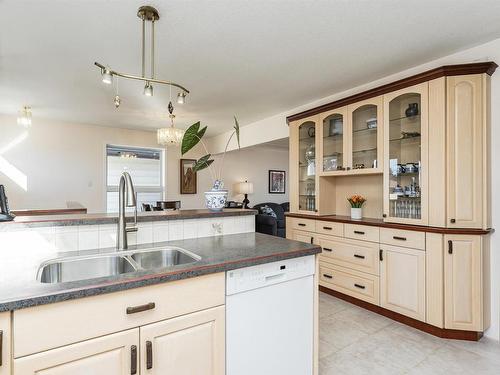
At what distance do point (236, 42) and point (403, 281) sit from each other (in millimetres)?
2531

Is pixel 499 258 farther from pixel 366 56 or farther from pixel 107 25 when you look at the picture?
pixel 107 25

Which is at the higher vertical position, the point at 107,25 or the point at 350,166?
the point at 107,25

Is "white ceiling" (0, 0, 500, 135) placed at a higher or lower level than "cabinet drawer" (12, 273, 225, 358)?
higher

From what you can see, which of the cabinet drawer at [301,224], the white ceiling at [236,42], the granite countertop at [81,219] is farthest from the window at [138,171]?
the granite countertop at [81,219]

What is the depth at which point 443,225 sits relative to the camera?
2.26m

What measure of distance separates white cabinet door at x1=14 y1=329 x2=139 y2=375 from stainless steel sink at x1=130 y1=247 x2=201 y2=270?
1.79ft

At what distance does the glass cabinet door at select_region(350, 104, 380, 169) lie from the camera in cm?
290

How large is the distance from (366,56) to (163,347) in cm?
271

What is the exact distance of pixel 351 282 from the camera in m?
2.93

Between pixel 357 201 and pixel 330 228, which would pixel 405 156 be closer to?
pixel 357 201

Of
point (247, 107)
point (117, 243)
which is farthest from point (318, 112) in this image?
point (117, 243)

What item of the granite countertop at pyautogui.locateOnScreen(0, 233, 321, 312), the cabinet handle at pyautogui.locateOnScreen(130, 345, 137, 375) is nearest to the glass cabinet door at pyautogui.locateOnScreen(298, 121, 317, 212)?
the granite countertop at pyautogui.locateOnScreen(0, 233, 321, 312)

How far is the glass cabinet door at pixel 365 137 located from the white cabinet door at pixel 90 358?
2.64 m

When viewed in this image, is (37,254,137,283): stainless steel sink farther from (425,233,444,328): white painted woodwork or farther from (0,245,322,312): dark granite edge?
(425,233,444,328): white painted woodwork
